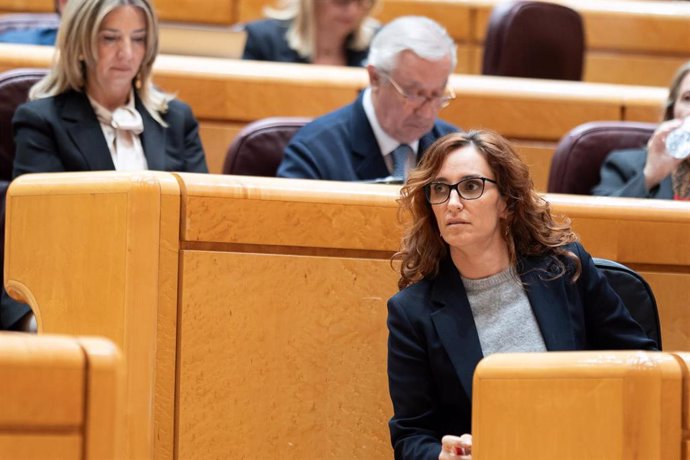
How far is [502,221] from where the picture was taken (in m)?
1.31

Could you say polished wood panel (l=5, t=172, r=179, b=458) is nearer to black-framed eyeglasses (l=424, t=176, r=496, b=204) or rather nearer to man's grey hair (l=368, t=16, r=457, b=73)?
black-framed eyeglasses (l=424, t=176, r=496, b=204)

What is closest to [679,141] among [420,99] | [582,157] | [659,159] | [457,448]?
[659,159]

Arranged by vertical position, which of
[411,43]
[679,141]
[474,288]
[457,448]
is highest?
[411,43]

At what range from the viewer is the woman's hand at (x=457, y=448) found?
1.13m

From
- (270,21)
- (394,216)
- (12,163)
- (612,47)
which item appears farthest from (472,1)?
(394,216)

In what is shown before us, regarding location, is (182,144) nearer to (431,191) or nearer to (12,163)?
(12,163)

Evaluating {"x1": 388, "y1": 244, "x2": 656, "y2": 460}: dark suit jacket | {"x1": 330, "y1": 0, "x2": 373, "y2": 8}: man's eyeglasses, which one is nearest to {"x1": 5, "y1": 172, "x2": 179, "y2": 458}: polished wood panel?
{"x1": 388, "y1": 244, "x2": 656, "y2": 460}: dark suit jacket

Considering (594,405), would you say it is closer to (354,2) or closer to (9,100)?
(9,100)

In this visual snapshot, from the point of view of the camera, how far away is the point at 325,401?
1.32 m

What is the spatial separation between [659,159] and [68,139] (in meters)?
0.74

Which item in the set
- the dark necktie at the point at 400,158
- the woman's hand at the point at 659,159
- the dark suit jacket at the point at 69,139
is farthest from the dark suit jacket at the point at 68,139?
the woman's hand at the point at 659,159

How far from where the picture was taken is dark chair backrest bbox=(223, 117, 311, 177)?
174cm

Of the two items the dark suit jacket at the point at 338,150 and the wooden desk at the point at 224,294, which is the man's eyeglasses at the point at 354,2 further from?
the wooden desk at the point at 224,294

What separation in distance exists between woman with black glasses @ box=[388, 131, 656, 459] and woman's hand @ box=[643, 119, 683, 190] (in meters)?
0.43
